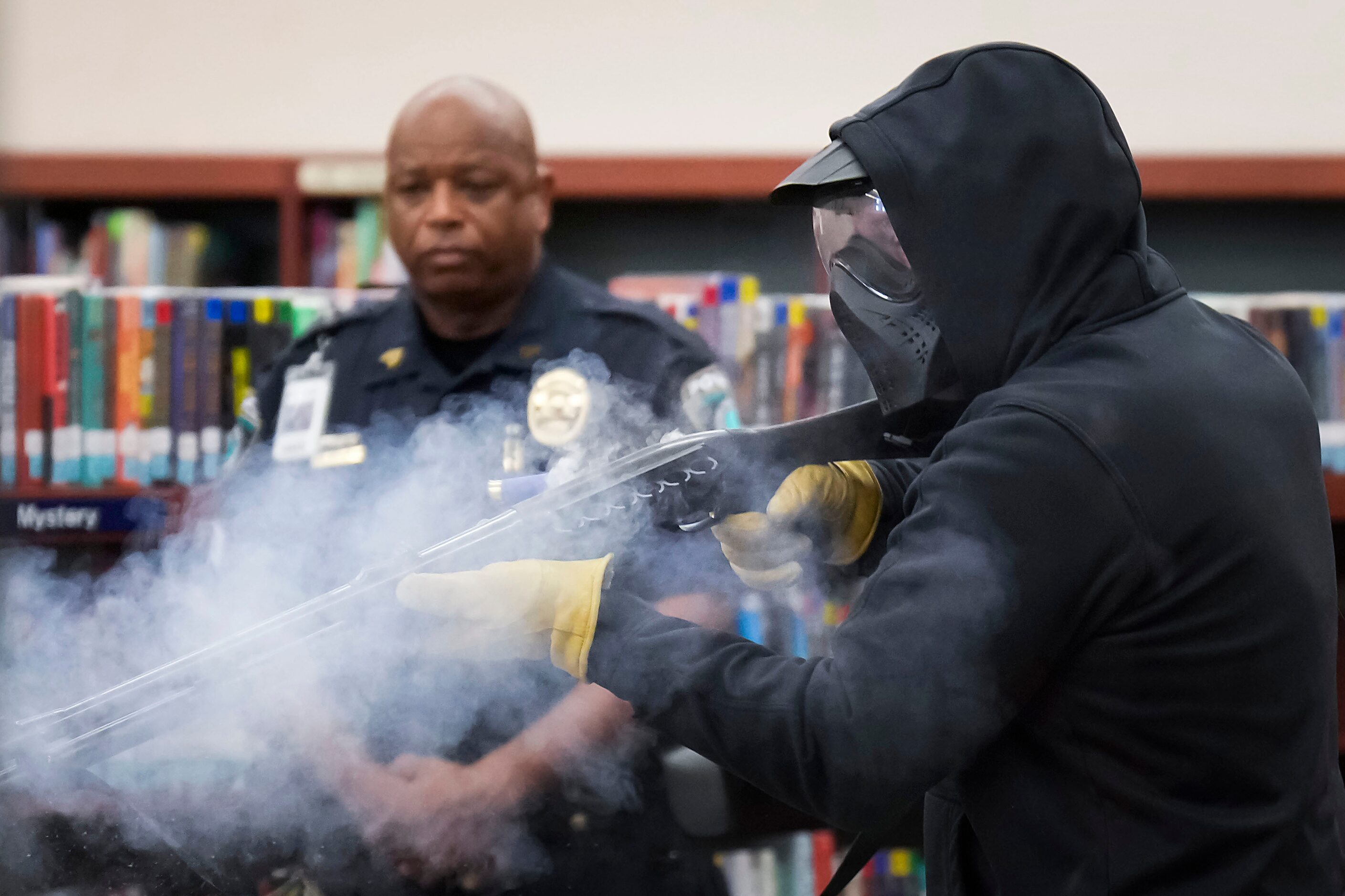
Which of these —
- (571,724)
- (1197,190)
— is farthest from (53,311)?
(1197,190)

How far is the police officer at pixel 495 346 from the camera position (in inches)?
49.6

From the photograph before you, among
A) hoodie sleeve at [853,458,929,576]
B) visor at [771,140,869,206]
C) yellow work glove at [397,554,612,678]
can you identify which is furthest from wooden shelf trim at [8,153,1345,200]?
yellow work glove at [397,554,612,678]

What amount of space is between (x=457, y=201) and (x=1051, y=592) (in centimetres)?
107

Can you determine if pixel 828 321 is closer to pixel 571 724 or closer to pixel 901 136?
pixel 571 724

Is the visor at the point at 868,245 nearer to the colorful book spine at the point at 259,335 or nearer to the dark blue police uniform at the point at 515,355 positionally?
the dark blue police uniform at the point at 515,355

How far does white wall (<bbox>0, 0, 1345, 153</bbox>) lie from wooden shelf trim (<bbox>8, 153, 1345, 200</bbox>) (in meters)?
0.13

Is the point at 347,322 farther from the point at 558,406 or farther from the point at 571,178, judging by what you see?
the point at 571,178

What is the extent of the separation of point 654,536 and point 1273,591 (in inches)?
21.6

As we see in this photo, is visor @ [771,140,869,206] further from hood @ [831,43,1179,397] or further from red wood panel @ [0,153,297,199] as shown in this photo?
red wood panel @ [0,153,297,199]

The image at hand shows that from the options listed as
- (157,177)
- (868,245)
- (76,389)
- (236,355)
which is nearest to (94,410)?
(76,389)

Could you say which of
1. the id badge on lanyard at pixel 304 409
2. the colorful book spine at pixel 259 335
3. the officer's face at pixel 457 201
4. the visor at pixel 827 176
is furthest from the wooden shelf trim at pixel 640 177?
the visor at pixel 827 176

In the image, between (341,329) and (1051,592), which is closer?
(1051,592)

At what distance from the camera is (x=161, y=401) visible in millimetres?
2033

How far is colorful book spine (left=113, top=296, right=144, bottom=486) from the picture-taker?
6.61 feet
